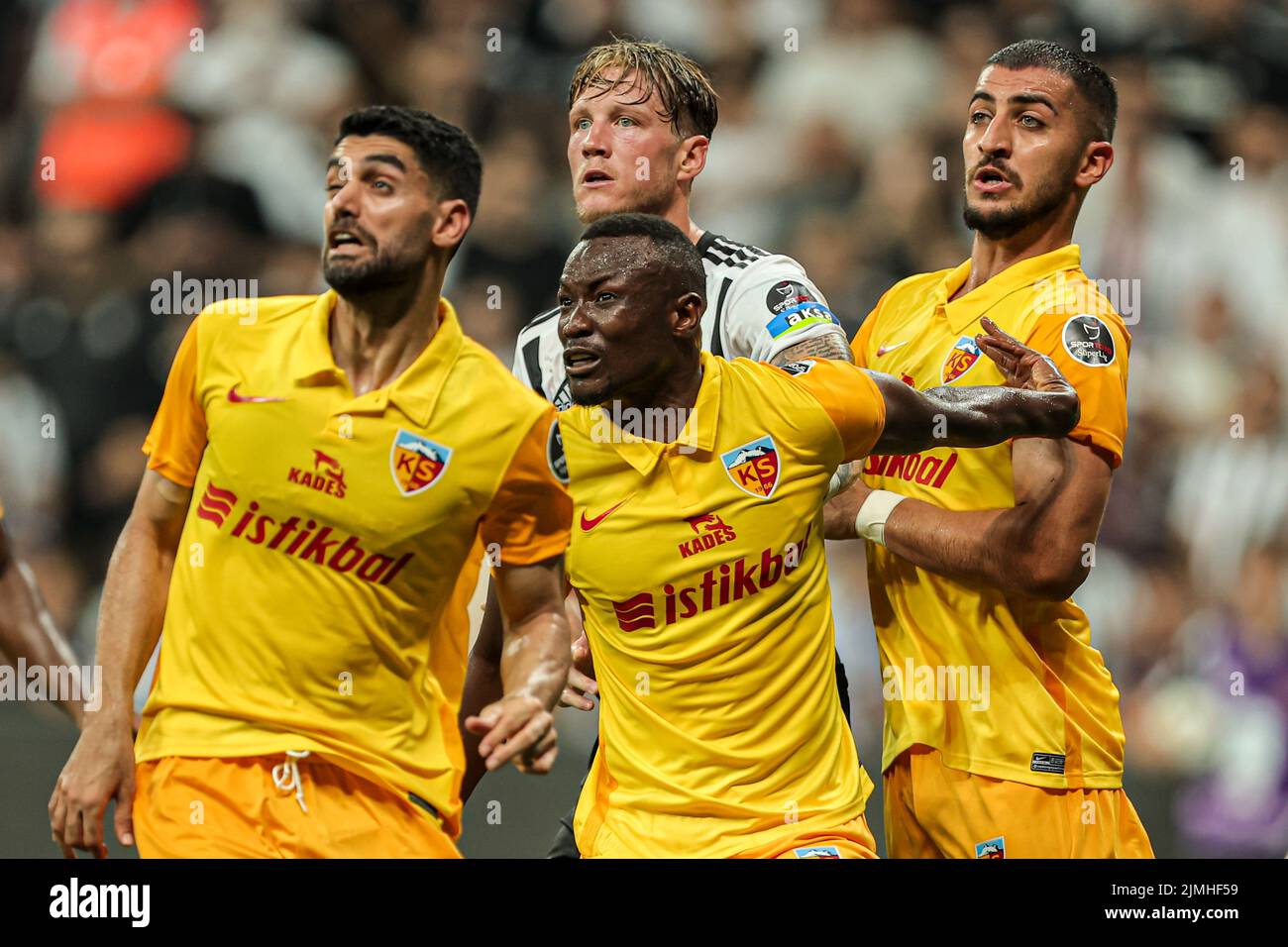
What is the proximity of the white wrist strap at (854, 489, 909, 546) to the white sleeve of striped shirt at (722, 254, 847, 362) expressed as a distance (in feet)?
1.33

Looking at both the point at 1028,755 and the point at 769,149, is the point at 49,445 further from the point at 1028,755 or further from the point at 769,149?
the point at 1028,755

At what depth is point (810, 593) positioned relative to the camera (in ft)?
12.5

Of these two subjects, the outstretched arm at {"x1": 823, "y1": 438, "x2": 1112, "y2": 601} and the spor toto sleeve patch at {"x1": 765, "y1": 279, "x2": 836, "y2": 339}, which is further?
the spor toto sleeve patch at {"x1": 765, "y1": 279, "x2": 836, "y2": 339}

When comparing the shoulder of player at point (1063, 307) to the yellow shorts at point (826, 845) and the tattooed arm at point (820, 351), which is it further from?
the yellow shorts at point (826, 845)

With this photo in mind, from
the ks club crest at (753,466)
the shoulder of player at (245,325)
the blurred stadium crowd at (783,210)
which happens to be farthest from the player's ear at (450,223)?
the blurred stadium crowd at (783,210)

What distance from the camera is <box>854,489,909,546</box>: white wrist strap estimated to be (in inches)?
163

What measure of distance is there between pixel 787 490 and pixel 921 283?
3.64 ft

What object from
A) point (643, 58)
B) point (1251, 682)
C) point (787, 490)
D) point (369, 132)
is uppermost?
point (643, 58)

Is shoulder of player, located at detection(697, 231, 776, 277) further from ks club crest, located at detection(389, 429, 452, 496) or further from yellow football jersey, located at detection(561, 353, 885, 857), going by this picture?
ks club crest, located at detection(389, 429, 452, 496)

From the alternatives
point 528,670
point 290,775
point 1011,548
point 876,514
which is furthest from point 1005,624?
point 290,775

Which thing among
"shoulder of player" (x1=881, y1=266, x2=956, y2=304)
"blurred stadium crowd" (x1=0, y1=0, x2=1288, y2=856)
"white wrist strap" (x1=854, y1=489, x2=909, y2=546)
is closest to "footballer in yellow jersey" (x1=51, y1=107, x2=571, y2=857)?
"white wrist strap" (x1=854, y1=489, x2=909, y2=546)

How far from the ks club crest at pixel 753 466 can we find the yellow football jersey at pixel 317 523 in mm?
401

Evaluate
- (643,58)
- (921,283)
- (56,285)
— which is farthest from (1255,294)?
(56,285)

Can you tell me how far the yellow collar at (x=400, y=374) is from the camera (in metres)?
3.54
